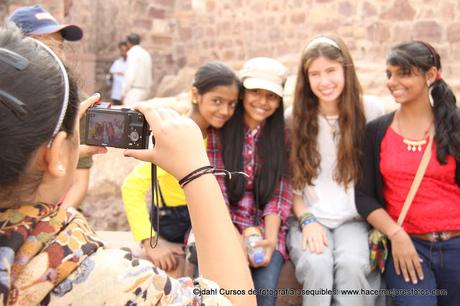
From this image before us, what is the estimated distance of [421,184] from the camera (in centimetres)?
264

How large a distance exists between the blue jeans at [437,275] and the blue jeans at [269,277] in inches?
21.9

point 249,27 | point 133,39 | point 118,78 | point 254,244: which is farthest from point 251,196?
point 118,78

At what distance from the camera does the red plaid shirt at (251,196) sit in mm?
2805

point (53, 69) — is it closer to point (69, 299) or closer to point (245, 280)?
point (69, 299)

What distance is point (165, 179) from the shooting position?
111 inches

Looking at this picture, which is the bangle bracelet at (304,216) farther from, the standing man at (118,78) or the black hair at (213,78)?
the standing man at (118,78)

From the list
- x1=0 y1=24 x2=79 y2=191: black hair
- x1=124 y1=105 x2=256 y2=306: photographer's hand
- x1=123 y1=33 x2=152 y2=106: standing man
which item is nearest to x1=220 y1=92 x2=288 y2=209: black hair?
x1=124 y1=105 x2=256 y2=306: photographer's hand

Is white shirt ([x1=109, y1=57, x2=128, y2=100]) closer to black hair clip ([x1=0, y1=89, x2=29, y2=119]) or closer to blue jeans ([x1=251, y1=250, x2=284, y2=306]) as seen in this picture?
blue jeans ([x1=251, y1=250, x2=284, y2=306])

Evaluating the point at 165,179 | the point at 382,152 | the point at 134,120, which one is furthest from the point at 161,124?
the point at 382,152

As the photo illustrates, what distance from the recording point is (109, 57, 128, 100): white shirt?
9.59 meters

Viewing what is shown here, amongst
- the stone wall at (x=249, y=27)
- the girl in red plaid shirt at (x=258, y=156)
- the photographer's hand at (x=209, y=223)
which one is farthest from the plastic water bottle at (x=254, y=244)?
the stone wall at (x=249, y=27)

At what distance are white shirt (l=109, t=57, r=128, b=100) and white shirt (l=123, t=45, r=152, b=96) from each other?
35 centimetres

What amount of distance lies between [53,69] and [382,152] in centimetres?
212

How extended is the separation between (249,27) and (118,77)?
8.24ft
